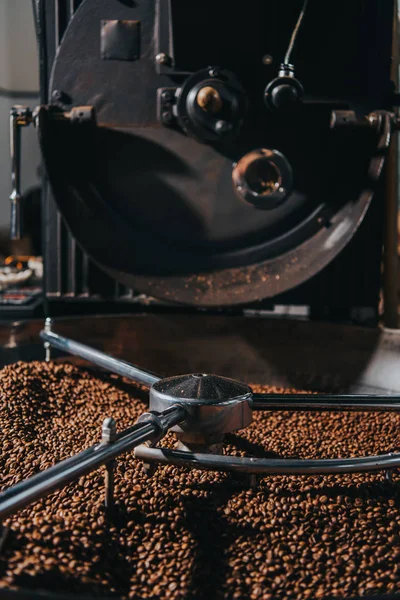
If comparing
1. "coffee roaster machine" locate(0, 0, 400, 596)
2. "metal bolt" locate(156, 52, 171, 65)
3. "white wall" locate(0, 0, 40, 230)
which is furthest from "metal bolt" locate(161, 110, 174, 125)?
"white wall" locate(0, 0, 40, 230)

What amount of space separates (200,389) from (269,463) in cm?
19

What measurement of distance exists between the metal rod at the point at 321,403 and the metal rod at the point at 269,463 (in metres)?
0.13

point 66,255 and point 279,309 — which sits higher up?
point 66,255

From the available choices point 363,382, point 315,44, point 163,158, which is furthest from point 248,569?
point 315,44

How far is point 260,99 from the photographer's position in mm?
1402

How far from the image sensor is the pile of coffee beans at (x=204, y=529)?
2.66 ft

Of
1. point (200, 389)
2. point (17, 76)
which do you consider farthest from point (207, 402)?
point (17, 76)

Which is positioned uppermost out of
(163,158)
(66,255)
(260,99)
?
(260,99)

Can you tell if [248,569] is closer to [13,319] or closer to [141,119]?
[141,119]

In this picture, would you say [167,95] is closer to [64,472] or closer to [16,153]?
[16,153]

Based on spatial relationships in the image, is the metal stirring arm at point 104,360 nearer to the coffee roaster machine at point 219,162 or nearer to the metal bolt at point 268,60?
the coffee roaster machine at point 219,162

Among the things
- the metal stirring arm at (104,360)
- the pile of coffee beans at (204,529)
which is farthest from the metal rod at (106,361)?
the pile of coffee beans at (204,529)

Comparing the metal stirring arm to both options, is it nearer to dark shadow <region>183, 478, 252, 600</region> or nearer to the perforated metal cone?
the perforated metal cone

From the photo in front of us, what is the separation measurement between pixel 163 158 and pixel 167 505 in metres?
0.83
